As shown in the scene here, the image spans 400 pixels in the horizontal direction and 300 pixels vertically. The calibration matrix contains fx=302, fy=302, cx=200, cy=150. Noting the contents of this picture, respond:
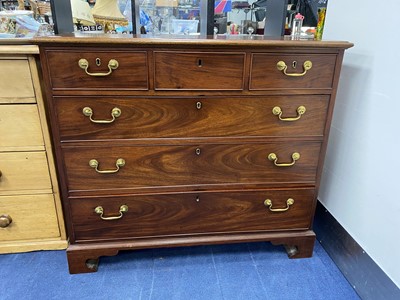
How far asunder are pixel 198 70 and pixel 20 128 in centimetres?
72

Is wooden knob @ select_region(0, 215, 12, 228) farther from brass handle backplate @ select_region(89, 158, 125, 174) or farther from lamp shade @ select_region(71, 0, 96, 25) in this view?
lamp shade @ select_region(71, 0, 96, 25)

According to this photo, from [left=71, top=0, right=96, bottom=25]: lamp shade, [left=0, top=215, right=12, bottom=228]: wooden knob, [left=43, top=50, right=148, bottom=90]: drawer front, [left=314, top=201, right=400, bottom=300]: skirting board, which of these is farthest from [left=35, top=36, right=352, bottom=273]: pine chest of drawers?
[left=71, top=0, right=96, bottom=25]: lamp shade

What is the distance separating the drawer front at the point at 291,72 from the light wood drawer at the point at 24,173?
0.87 metres

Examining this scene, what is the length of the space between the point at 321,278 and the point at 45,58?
4.29 ft

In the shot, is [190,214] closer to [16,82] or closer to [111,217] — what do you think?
[111,217]

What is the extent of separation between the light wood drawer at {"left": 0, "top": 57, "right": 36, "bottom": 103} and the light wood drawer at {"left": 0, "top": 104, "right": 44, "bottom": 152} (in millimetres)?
30

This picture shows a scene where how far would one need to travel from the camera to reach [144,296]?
1140mm

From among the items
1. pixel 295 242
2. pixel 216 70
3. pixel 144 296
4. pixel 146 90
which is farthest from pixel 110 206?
pixel 295 242

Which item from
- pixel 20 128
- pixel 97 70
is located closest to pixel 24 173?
pixel 20 128

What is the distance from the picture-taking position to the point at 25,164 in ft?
3.92

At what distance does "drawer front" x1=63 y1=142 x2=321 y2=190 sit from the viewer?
1075mm

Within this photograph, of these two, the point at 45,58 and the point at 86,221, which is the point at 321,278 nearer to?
the point at 86,221

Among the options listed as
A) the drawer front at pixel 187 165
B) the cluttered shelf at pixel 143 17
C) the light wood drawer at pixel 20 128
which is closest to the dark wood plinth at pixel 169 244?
the drawer front at pixel 187 165

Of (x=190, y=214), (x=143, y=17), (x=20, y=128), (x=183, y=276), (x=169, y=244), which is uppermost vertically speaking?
(x=143, y=17)
